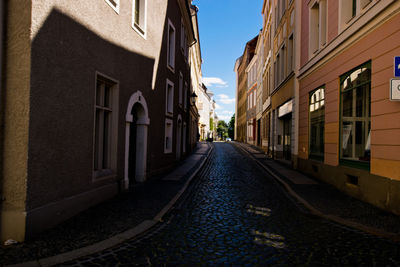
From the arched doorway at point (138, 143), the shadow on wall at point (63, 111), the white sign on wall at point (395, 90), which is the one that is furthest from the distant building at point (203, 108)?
the white sign on wall at point (395, 90)

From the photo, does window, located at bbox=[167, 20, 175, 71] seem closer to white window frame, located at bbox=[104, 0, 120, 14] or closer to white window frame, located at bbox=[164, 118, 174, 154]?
white window frame, located at bbox=[164, 118, 174, 154]

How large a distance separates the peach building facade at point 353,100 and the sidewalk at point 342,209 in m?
0.31

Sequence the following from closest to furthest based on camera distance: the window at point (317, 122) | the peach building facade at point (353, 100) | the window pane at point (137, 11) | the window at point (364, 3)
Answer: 1. the peach building facade at point (353, 100)
2. the window at point (364, 3)
3. the window pane at point (137, 11)
4. the window at point (317, 122)

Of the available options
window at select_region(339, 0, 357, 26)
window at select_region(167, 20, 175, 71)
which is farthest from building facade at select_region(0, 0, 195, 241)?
window at select_region(339, 0, 357, 26)

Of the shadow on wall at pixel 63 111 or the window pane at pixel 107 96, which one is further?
the window pane at pixel 107 96

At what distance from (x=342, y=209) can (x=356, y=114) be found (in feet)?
10.1

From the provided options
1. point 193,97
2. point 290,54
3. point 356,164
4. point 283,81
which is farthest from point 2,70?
point 193,97

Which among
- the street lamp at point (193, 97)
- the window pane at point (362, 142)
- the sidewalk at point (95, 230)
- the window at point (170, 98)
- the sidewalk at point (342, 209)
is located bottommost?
the sidewalk at point (95, 230)

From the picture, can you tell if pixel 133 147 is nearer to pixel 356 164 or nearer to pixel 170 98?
pixel 170 98

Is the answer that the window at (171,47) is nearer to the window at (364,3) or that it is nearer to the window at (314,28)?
the window at (314,28)

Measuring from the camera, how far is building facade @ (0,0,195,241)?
4.54 meters

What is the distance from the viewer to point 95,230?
4.99 metres

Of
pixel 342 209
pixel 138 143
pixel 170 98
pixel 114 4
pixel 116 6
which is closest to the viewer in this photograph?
pixel 342 209

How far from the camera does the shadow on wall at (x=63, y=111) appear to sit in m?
4.70
